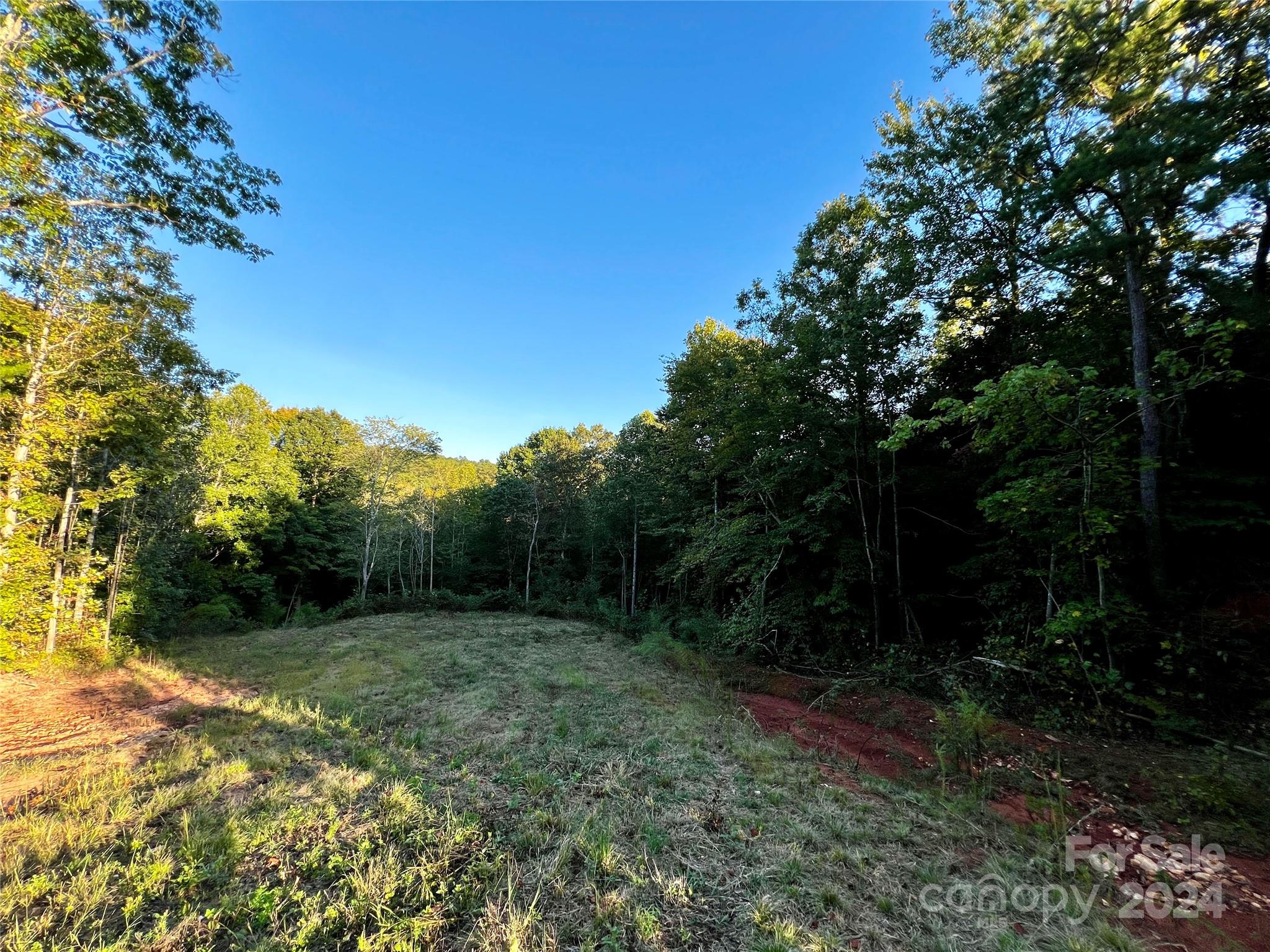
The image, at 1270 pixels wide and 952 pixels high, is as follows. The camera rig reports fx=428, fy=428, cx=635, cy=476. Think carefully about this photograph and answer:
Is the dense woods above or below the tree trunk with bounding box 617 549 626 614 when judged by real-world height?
above

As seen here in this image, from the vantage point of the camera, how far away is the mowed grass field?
2.35m

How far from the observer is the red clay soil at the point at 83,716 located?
13.1 ft

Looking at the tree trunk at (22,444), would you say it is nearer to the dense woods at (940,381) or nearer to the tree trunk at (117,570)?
the dense woods at (940,381)

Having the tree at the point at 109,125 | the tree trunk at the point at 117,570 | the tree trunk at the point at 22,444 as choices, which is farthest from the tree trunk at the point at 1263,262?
the tree trunk at the point at 117,570

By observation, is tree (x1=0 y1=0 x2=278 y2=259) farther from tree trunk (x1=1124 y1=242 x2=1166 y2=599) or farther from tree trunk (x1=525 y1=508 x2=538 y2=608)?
tree trunk (x1=525 y1=508 x2=538 y2=608)

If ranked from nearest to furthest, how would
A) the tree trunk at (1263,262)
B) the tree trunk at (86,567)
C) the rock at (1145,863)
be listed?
the rock at (1145,863)
the tree trunk at (1263,262)
the tree trunk at (86,567)

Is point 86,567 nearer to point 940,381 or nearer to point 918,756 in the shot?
point 918,756

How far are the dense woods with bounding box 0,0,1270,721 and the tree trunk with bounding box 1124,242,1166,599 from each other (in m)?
0.05

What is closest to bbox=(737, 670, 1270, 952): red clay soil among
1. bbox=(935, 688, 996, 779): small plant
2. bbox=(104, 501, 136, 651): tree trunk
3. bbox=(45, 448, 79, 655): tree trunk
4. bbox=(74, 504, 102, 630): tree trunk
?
bbox=(935, 688, 996, 779): small plant

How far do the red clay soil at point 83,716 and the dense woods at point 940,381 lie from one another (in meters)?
0.73

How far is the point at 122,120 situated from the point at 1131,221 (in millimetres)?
13457

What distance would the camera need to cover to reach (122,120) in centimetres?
528

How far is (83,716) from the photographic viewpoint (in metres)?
5.54

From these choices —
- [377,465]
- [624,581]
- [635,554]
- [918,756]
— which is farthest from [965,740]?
[377,465]
